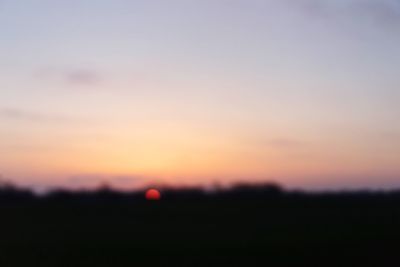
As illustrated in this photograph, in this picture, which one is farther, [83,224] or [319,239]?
[83,224]

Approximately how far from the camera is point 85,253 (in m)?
23.6

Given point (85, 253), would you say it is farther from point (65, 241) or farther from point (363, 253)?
point (363, 253)

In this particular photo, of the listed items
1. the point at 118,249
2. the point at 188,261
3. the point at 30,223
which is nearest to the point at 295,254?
the point at 188,261

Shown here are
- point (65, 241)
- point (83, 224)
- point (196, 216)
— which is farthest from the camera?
point (196, 216)

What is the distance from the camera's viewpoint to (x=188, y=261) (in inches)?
888

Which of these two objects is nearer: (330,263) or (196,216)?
(330,263)

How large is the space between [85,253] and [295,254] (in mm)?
7666

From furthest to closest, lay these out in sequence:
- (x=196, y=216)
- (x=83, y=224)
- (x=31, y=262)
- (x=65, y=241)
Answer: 1. (x=196, y=216)
2. (x=83, y=224)
3. (x=65, y=241)
4. (x=31, y=262)

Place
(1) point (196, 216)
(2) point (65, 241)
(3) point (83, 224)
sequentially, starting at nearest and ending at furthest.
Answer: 1. (2) point (65, 241)
2. (3) point (83, 224)
3. (1) point (196, 216)

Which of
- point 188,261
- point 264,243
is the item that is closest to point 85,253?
point 188,261

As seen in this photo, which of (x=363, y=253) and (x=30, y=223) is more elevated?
(x=30, y=223)

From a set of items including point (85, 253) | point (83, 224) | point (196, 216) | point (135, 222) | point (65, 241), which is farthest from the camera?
point (196, 216)

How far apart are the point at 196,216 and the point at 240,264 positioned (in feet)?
64.3

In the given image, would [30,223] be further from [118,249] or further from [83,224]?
[118,249]
